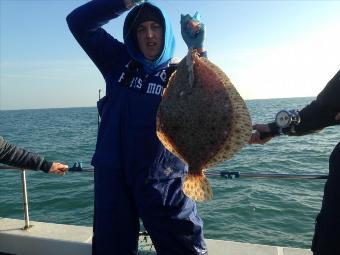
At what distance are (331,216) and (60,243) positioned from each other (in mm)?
2969

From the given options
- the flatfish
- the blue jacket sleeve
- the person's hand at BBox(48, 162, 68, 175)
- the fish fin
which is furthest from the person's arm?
the person's hand at BBox(48, 162, 68, 175)

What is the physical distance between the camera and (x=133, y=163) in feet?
9.20

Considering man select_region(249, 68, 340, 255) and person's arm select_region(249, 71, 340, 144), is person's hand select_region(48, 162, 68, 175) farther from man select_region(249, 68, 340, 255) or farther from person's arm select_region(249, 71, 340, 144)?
man select_region(249, 68, 340, 255)

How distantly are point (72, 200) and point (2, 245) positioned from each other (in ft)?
21.4

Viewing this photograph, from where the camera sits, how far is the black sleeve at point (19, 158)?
375 cm

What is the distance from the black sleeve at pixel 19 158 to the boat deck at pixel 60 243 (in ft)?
2.86

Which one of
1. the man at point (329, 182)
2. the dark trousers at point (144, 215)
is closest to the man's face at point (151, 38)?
the dark trousers at point (144, 215)

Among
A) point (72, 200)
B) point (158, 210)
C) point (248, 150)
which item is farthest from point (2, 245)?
point (248, 150)

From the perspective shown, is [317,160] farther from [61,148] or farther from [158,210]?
[61,148]

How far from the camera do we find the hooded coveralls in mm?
2783

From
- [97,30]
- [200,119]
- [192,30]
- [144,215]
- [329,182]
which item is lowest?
[144,215]

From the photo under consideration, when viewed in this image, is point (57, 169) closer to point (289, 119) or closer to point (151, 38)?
point (151, 38)

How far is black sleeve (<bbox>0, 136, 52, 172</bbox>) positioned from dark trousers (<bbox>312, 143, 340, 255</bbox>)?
276cm

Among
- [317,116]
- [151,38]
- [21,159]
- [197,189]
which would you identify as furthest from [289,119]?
[21,159]
